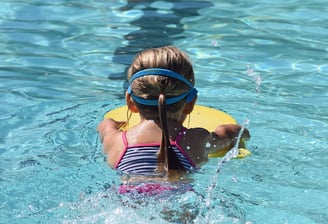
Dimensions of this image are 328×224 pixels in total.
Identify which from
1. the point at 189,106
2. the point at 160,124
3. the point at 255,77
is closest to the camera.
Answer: the point at 160,124

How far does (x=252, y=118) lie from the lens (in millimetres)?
4430

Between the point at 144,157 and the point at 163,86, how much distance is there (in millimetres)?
→ 318

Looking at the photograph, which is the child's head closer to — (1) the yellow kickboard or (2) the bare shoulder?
(2) the bare shoulder

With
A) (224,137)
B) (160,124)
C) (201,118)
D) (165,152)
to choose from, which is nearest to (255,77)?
(201,118)

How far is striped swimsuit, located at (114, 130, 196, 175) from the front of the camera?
3.24m

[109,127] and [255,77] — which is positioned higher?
[109,127]

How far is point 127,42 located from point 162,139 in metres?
3.07

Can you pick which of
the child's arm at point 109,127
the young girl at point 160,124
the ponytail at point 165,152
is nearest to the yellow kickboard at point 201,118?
the child's arm at point 109,127

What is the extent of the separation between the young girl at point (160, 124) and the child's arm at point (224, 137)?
0.73 ft

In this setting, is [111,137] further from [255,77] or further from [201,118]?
[255,77]

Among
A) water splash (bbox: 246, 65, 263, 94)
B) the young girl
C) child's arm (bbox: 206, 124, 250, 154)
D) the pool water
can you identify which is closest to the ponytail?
the young girl

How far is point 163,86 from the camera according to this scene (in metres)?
3.22

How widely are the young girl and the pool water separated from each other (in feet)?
0.52

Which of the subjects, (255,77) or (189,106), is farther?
(255,77)
